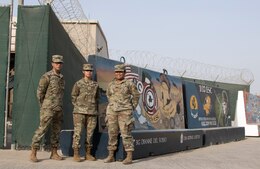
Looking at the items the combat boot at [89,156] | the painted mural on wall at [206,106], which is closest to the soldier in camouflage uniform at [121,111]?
the combat boot at [89,156]

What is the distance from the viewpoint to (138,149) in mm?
6734

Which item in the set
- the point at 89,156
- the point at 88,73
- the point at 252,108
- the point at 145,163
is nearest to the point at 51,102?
the point at 88,73

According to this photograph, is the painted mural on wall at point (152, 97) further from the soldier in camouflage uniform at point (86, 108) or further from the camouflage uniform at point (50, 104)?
the camouflage uniform at point (50, 104)

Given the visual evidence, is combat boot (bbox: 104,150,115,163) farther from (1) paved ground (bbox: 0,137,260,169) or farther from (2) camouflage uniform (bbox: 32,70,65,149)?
(2) camouflage uniform (bbox: 32,70,65,149)

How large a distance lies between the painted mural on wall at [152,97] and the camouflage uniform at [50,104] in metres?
0.85

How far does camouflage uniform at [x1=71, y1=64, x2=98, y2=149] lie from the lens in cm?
609

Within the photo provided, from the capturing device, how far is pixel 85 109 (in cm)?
612

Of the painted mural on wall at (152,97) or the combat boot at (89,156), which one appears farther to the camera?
the painted mural on wall at (152,97)

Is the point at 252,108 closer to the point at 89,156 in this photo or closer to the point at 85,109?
the point at 89,156

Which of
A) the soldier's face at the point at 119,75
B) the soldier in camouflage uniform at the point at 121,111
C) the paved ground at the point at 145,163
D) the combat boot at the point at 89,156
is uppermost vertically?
the soldier's face at the point at 119,75

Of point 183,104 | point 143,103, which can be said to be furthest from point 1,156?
point 183,104

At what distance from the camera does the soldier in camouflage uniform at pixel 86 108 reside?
6.09m

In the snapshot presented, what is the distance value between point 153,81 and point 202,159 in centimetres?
231

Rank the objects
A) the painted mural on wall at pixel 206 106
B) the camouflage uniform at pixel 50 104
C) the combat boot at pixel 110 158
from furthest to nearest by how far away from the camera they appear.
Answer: the painted mural on wall at pixel 206 106 < the combat boot at pixel 110 158 < the camouflage uniform at pixel 50 104
